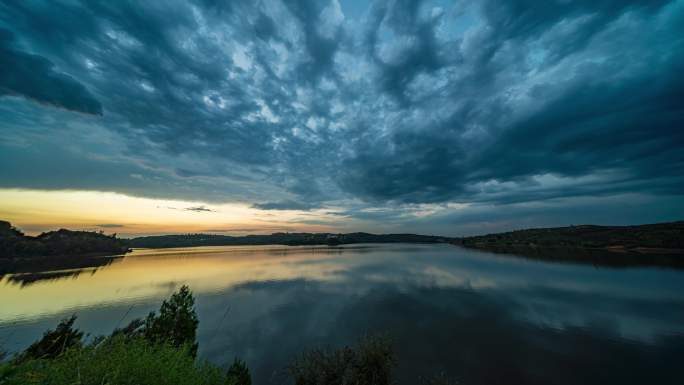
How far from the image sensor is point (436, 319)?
3506 centimetres

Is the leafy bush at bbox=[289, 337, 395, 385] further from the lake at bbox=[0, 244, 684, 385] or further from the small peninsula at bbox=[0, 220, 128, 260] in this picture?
the small peninsula at bbox=[0, 220, 128, 260]

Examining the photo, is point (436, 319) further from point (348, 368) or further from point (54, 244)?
point (54, 244)

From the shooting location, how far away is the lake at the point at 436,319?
74.9 feet

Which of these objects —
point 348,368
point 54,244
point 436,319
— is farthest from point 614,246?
point 54,244

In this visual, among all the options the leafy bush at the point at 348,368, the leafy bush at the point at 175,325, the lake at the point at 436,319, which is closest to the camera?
the leafy bush at the point at 348,368

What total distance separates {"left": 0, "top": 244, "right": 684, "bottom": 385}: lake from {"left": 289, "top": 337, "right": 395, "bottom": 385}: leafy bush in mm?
1762

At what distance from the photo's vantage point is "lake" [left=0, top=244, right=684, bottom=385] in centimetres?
2284

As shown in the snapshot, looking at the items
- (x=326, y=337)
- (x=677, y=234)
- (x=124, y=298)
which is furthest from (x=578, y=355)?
(x=677, y=234)

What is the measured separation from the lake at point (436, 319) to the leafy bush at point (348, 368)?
1762mm

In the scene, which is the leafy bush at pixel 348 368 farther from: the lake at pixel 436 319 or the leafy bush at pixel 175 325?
the leafy bush at pixel 175 325

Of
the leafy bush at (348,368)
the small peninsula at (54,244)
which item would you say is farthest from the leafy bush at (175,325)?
the small peninsula at (54,244)

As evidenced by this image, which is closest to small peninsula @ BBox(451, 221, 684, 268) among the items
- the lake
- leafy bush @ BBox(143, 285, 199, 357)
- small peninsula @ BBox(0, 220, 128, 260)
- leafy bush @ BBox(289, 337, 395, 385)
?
the lake

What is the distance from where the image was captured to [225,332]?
3269cm

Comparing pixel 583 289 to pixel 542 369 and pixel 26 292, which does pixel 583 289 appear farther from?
pixel 26 292
